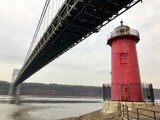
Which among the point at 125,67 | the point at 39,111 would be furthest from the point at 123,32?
the point at 39,111

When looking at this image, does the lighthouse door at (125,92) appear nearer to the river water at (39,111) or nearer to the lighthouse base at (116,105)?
the lighthouse base at (116,105)

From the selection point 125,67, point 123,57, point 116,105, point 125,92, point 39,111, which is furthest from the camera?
point 39,111

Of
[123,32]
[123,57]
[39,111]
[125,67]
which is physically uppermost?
[123,32]

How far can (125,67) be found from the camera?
12.1 meters

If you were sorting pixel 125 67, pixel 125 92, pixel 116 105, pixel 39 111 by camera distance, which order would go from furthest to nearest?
1. pixel 39 111
2. pixel 125 67
3. pixel 125 92
4. pixel 116 105

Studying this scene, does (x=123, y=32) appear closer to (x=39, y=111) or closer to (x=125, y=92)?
(x=125, y=92)

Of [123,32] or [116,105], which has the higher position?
[123,32]

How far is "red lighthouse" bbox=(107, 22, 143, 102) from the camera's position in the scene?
1179 centimetres

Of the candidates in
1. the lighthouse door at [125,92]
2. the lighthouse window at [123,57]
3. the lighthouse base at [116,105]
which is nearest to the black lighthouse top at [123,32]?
the lighthouse window at [123,57]

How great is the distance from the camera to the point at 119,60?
12352mm

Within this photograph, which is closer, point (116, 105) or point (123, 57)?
point (116, 105)

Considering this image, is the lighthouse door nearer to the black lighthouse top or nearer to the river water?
the black lighthouse top

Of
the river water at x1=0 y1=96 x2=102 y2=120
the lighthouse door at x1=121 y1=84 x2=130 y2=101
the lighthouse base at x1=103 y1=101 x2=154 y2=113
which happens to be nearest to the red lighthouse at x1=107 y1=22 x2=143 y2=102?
the lighthouse door at x1=121 y1=84 x2=130 y2=101

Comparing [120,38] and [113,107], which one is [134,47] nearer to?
[120,38]
